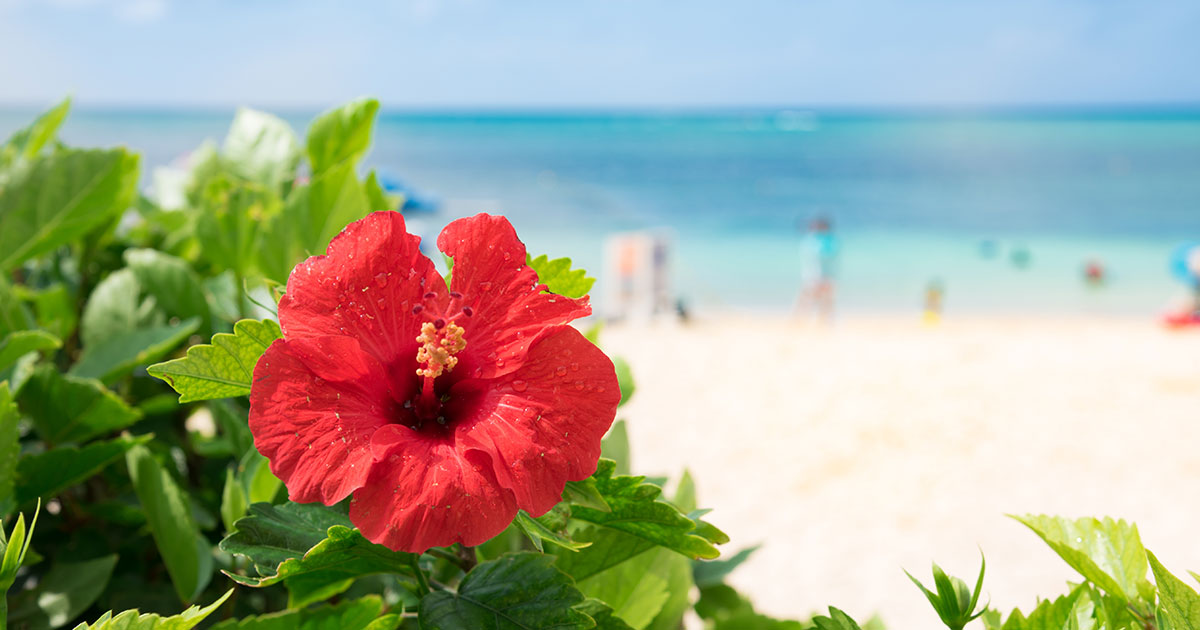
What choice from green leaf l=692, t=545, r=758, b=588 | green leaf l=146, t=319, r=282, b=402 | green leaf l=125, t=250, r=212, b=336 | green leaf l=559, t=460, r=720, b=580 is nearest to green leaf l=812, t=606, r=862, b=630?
green leaf l=559, t=460, r=720, b=580

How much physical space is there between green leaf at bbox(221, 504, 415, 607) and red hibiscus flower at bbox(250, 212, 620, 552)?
4 cm

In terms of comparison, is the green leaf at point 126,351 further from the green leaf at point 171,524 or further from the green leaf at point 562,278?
the green leaf at point 562,278

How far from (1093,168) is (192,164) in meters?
47.2

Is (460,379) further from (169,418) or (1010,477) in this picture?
(1010,477)

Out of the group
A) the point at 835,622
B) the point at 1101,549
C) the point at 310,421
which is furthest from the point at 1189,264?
the point at 310,421

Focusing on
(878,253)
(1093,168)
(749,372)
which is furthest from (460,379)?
(1093,168)

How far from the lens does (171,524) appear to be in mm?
841

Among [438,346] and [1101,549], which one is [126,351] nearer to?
[438,346]

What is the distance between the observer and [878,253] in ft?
76.2

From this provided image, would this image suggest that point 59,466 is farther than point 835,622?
Yes

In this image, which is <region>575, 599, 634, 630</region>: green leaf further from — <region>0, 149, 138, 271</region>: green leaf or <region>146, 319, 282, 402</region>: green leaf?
<region>0, 149, 138, 271</region>: green leaf

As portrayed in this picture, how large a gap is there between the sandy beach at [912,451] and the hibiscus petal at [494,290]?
423 centimetres

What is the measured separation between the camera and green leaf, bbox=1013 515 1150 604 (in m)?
0.64

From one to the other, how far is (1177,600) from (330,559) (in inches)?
22.0
